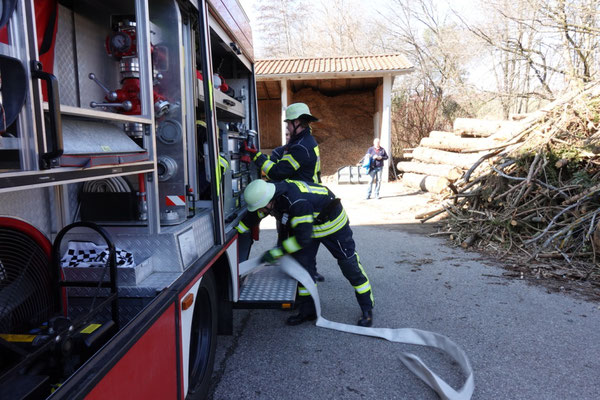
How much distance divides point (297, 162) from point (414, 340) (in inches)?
77.4

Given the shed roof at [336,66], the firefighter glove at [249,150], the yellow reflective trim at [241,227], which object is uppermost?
the shed roof at [336,66]

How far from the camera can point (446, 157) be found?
13.0m

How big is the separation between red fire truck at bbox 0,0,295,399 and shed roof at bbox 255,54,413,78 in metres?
11.4

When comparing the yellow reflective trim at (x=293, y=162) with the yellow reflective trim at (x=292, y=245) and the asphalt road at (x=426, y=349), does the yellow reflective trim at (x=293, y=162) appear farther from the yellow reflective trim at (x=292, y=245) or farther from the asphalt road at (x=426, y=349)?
the asphalt road at (x=426, y=349)

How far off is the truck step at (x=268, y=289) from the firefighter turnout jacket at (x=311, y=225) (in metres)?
0.26

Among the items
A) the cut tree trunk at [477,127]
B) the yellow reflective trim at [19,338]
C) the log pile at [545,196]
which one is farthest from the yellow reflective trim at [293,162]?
the cut tree trunk at [477,127]

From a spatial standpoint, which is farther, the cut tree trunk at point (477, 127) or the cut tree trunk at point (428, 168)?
the cut tree trunk at point (428, 168)

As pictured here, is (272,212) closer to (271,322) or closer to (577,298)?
(271,322)

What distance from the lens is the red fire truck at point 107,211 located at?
1393 millimetres

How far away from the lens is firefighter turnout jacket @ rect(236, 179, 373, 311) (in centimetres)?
363

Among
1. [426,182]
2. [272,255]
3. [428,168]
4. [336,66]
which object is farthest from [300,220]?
[336,66]

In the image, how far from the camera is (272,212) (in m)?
A: 3.99

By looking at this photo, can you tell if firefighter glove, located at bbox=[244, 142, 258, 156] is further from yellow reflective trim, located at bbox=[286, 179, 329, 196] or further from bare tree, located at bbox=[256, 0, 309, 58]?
bare tree, located at bbox=[256, 0, 309, 58]

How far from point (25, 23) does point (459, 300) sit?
4717mm
